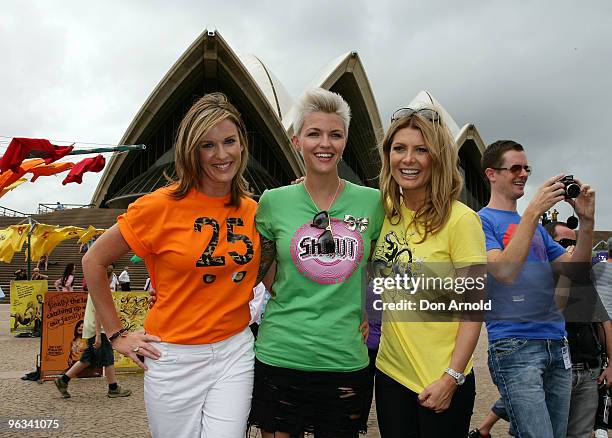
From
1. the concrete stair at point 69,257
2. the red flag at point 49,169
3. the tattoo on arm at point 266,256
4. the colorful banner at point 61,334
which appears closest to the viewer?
the tattoo on arm at point 266,256

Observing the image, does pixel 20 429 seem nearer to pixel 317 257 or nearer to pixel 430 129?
pixel 317 257

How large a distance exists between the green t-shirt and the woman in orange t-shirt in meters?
0.14

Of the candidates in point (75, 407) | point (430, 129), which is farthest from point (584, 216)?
point (75, 407)

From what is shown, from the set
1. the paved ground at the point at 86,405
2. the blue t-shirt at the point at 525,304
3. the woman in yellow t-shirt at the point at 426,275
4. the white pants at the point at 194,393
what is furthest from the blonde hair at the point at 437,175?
the paved ground at the point at 86,405

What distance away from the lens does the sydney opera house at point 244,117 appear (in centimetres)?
3130

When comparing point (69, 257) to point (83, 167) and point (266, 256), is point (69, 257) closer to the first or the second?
point (83, 167)

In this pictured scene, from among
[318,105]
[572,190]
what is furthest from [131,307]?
[572,190]

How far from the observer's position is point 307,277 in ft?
6.91

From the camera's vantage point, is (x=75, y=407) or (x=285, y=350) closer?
(x=285, y=350)

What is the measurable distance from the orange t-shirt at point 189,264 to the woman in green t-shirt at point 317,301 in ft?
0.54

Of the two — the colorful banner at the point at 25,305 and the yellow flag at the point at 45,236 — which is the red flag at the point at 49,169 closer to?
the colorful banner at the point at 25,305

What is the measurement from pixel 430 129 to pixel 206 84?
33.2 meters

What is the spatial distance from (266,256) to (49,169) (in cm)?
1059

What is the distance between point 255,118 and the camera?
1323 inches
